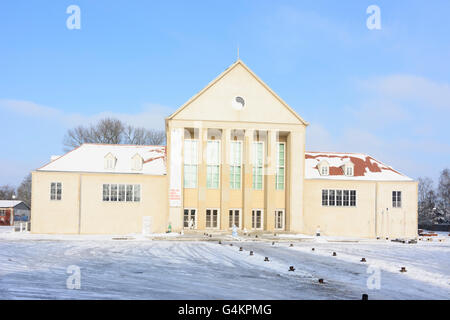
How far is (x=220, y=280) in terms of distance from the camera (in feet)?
55.1

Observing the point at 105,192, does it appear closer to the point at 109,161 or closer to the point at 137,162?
the point at 109,161

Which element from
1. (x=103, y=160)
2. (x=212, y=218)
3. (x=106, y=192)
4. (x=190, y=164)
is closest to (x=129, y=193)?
(x=106, y=192)

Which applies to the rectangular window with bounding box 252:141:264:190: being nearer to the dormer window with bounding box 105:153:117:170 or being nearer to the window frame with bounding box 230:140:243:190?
the window frame with bounding box 230:140:243:190

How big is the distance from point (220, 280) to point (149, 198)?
28.0 m

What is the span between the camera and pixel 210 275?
1800 centimetres

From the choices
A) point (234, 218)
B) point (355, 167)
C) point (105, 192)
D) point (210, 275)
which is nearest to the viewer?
point (210, 275)

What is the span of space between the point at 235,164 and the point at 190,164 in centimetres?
448

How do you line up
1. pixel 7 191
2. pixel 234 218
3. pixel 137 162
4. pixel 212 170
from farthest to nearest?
pixel 7 191, pixel 234 218, pixel 212 170, pixel 137 162

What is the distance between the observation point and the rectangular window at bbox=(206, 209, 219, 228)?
4547 cm

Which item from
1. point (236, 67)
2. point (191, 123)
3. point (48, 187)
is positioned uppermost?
point (236, 67)

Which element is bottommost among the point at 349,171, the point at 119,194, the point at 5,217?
the point at 5,217

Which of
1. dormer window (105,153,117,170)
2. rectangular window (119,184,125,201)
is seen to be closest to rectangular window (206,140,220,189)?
rectangular window (119,184,125,201)
